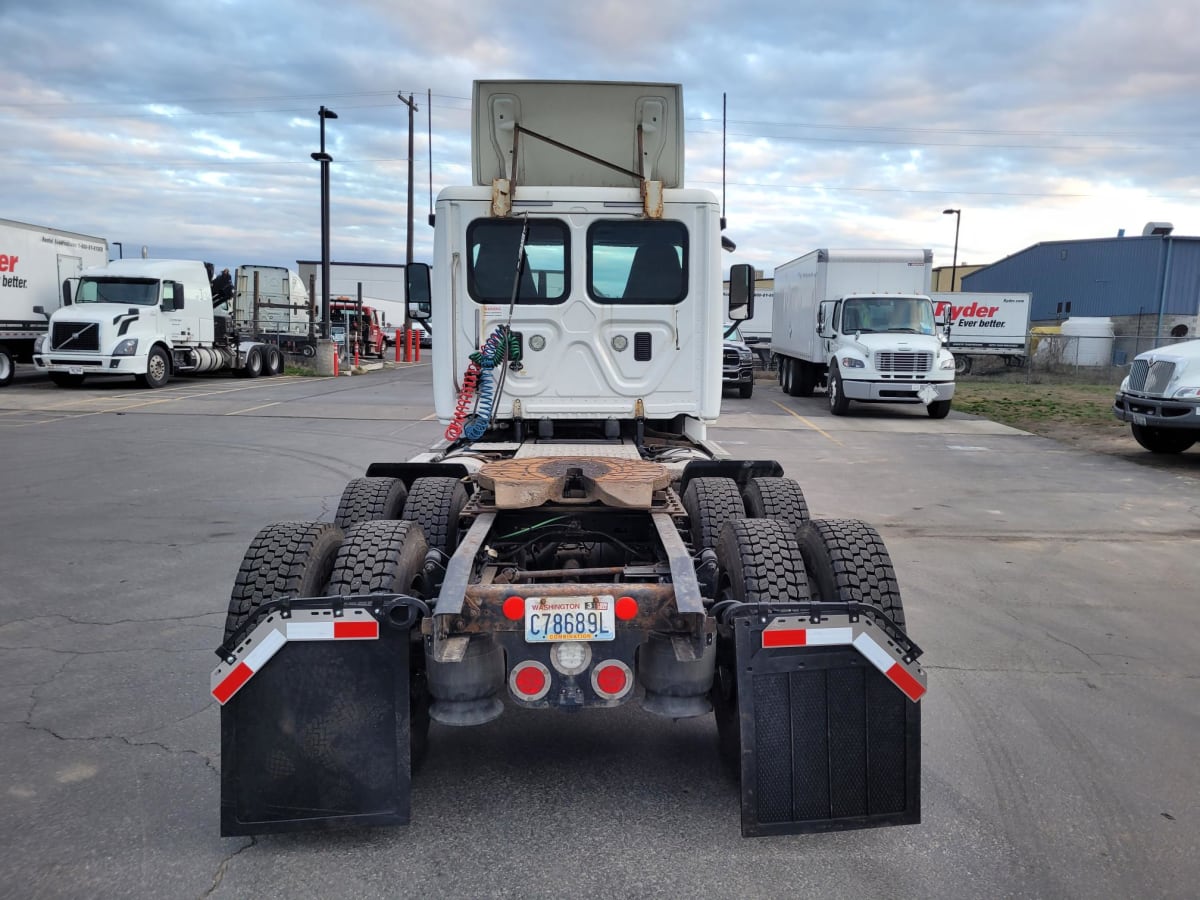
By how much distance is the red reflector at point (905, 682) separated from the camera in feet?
10.1

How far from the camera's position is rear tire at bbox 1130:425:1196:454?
13.0 meters

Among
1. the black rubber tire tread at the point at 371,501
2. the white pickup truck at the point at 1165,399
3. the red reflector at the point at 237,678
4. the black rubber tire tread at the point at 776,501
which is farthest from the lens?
the white pickup truck at the point at 1165,399

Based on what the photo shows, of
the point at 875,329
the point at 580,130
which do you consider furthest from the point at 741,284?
the point at 875,329

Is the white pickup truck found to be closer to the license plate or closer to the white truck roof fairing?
the white truck roof fairing

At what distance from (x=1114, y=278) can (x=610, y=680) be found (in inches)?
1878

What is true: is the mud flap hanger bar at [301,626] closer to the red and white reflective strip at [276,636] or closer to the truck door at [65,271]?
the red and white reflective strip at [276,636]

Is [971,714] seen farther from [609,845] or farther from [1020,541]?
[1020,541]

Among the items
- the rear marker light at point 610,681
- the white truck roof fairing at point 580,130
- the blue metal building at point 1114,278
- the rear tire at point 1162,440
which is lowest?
the rear tire at point 1162,440

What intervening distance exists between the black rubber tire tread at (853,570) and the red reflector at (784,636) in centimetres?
44

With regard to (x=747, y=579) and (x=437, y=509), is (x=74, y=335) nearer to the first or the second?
(x=437, y=509)

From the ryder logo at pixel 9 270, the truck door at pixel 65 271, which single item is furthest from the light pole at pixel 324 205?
the ryder logo at pixel 9 270

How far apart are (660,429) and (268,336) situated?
28514 millimetres

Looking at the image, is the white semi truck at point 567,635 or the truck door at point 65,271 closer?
the white semi truck at point 567,635

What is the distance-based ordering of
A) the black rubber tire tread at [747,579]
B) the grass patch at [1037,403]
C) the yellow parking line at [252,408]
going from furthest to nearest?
the grass patch at [1037,403]
the yellow parking line at [252,408]
the black rubber tire tread at [747,579]
